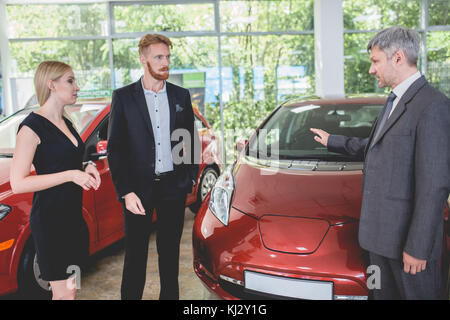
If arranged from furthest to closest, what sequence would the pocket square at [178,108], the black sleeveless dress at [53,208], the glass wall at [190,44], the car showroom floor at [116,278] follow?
the glass wall at [190,44], the car showroom floor at [116,278], the pocket square at [178,108], the black sleeveless dress at [53,208]

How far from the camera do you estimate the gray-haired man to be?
4.91 ft

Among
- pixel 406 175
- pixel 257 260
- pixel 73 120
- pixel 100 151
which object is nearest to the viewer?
pixel 406 175

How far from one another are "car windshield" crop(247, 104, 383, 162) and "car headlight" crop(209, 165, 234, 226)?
349 mm

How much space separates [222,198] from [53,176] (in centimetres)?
110

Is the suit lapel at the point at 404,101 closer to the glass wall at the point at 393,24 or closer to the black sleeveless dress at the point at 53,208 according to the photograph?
the black sleeveless dress at the point at 53,208

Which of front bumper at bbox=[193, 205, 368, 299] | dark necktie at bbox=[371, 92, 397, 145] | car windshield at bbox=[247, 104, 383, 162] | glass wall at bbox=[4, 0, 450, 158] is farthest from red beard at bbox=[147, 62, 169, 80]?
glass wall at bbox=[4, 0, 450, 158]

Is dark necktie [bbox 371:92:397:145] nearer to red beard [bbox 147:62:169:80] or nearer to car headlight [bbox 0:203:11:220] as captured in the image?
red beard [bbox 147:62:169:80]

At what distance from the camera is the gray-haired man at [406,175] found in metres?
1.50

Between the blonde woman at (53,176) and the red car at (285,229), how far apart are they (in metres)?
0.77

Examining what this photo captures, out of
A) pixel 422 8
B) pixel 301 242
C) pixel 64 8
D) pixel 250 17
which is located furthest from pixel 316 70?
pixel 301 242

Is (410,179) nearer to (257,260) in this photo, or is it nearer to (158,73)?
(257,260)

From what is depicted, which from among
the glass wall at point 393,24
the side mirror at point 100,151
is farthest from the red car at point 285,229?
the glass wall at point 393,24

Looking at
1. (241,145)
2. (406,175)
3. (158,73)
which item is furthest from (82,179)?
(241,145)

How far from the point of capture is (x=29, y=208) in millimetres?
2625
